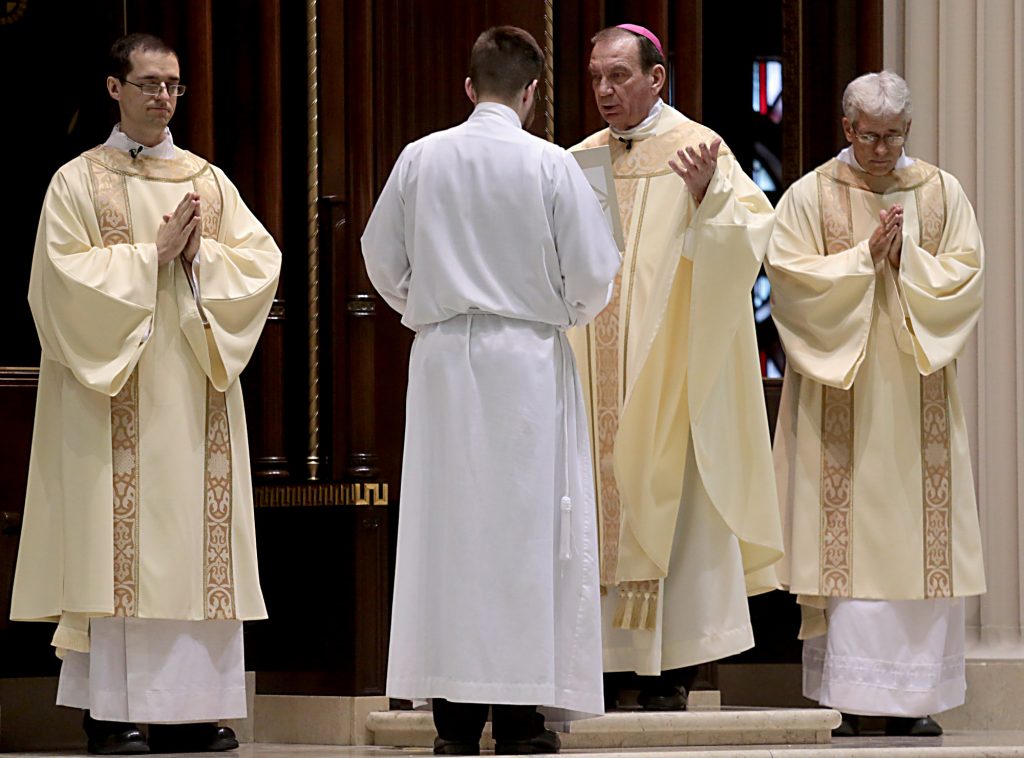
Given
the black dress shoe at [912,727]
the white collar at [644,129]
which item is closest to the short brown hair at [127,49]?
the white collar at [644,129]

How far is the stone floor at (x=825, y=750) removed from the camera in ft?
20.4

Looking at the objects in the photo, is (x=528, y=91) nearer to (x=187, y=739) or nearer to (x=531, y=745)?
(x=531, y=745)

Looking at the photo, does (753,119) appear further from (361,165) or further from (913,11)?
(361,165)

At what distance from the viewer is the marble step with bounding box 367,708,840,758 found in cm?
665

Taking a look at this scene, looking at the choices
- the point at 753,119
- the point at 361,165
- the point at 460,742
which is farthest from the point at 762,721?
the point at 753,119

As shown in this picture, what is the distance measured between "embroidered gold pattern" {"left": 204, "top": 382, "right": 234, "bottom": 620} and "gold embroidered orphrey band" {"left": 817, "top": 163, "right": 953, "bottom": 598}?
7.27ft

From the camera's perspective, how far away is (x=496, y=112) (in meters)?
6.09

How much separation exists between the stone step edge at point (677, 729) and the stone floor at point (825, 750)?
0.07m

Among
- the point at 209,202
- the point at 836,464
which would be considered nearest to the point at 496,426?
the point at 209,202

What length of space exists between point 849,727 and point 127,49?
3.52 metres

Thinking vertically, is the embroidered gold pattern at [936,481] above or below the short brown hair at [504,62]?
below

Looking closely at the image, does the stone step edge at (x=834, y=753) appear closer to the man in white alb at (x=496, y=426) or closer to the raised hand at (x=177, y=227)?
the man in white alb at (x=496, y=426)

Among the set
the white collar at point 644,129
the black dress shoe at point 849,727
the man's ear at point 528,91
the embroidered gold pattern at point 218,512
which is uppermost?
the white collar at point 644,129

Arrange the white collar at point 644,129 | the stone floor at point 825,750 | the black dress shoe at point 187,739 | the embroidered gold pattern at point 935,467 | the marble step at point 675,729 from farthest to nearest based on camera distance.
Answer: the embroidered gold pattern at point 935,467 → the white collar at point 644,129 → the black dress shoe at point 187,739 → the marble step at point 675,729 → the stone floor at point 825,750
